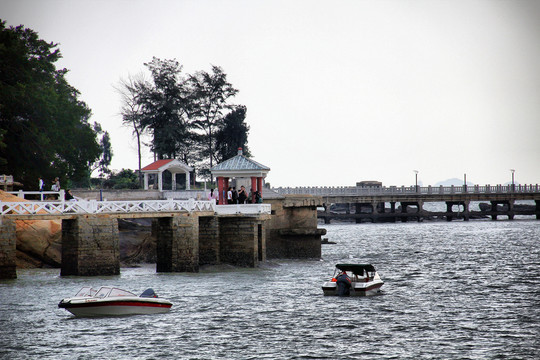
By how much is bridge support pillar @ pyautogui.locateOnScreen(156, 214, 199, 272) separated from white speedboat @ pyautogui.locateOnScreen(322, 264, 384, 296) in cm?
832

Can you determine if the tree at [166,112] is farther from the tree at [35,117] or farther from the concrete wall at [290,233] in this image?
the concrete wall at [290,233]

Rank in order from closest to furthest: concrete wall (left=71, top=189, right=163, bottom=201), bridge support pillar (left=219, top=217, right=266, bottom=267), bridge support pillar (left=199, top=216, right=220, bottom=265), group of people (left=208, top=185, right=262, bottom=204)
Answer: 1. bridge support pillar (left=199, top=216, right=220, bottom=265)
2. bridge support pillar (left=219, top=217, right=266, bottom=267)
3. group of people (left=208, top=185, right=262, bottom=204)
4. concrete wall (left=71, top=189, right=163, bottom=201)

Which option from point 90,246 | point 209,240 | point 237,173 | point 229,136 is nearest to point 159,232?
point 209,240

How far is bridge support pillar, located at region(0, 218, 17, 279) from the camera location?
31141 millimetres

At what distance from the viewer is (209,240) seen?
4084 centimetres

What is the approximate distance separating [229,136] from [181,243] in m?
53.5

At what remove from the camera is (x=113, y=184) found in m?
90.6

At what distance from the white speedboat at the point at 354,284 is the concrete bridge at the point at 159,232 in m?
8.63

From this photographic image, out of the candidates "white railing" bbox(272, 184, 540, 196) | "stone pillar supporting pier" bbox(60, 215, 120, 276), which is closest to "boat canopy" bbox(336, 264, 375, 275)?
"stone pillar supporting pier" bbox(60, 215, 120, 276)

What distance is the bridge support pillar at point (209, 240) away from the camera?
40.6m

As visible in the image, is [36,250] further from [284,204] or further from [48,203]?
[284,204]

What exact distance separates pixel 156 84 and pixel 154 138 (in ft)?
22.4

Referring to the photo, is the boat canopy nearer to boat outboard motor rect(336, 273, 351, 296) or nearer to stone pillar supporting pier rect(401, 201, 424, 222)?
boat outboard motor rect(336, 273, 351, 296)

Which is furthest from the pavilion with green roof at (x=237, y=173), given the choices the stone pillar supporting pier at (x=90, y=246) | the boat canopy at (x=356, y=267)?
the boat canopy at (x=356, y=267)
